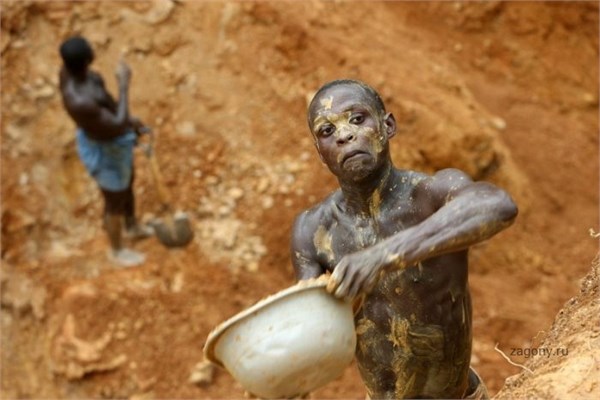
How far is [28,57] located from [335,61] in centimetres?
274

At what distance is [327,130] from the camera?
3.65 m

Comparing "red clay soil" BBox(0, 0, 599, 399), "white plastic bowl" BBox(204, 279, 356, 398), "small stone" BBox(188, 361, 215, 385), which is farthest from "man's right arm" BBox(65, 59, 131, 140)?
"white plastic bowl" BBox(204, 279, 356, 398)

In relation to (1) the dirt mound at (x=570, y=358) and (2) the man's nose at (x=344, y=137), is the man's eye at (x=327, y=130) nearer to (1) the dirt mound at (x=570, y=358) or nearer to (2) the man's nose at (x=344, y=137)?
(2) the man's nose at (x=344, y=137)

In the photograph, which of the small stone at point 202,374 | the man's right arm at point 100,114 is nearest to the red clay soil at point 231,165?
the small stone at point 202,374

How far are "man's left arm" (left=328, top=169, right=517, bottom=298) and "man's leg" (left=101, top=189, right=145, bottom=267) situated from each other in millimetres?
5255

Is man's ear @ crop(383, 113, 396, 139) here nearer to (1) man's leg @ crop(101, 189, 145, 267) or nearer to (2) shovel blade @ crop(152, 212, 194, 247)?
(1) man's leg @ crop(101, 189, 145, 267)

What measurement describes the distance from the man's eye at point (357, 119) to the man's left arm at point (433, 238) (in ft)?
1.72

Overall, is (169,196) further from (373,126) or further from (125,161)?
(373,126)

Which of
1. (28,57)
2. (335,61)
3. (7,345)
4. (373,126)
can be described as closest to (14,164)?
(28,57)

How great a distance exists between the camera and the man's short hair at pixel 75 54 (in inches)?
293

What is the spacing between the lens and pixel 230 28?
9.09 m

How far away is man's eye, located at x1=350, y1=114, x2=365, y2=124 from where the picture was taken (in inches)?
144

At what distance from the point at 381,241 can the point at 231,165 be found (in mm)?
5292

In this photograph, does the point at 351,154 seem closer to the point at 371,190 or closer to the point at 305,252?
the point at 371,190
